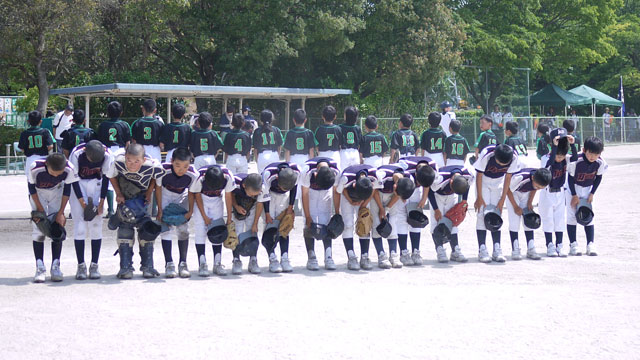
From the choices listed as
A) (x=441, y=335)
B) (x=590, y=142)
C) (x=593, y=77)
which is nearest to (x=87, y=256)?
(x=441, y=335)

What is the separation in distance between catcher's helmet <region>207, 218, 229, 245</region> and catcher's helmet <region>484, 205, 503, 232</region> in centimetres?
340

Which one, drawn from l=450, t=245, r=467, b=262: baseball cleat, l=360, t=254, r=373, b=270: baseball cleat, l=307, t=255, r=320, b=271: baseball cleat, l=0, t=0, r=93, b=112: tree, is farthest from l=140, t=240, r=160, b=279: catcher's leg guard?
l=0, t=0, r=93, b=112: tree

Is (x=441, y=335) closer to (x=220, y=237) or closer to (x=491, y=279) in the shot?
(x=491, y=279)

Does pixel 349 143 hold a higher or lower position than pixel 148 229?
higher

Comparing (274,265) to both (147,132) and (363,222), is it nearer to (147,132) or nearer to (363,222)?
(363,222)

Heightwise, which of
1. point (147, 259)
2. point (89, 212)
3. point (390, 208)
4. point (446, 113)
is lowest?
point (147, 259)

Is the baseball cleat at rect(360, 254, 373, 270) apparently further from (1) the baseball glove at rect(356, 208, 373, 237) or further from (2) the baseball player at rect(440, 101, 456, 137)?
(2) the baseball player at rect(440, 101, 456, 137)

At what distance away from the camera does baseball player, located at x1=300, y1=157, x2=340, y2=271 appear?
8.94m

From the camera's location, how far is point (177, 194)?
8.91 metres

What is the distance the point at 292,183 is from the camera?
8.80 m

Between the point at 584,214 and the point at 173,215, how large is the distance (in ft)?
18.1

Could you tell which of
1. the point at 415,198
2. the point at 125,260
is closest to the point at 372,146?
the point at 415,198

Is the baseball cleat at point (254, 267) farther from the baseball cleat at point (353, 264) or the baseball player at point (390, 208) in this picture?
the baseball player at point (390, 208)

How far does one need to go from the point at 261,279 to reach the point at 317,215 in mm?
1218
